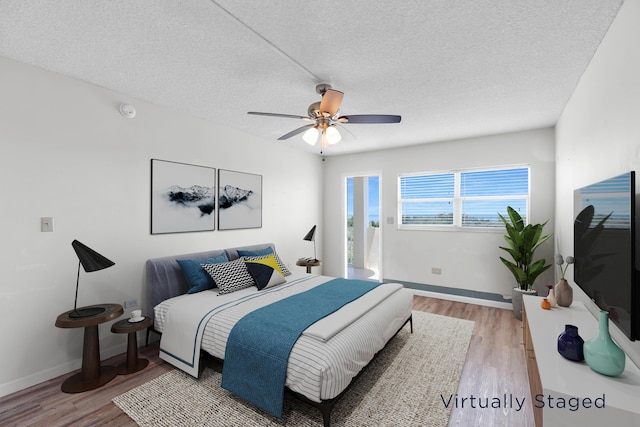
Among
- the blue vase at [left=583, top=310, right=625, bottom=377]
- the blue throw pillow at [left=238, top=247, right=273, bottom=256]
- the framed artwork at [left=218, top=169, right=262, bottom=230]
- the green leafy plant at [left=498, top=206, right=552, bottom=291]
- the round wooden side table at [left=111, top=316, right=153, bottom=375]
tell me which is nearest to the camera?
the blue vase at [left=583, top=310, right=625, bottom=377]

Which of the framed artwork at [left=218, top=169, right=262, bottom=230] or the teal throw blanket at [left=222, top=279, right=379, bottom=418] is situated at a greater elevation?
the framed artwork at [left=218, top=169, right=262, bottom=230]

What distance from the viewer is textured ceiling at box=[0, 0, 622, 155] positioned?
1.67 metres

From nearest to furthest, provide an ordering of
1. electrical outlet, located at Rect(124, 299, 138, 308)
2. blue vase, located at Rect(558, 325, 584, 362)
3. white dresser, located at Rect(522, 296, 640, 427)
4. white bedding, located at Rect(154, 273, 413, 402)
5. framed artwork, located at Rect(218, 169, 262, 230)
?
white dresser, located at Rect(522, 296, 640, 427) < blue vase, located at Rect(558, 325, 584, 362) < white bedding, located at Rect(154, 273, 413, 402) < electrical outlet, located at Rect(124, 299, 138, 308) < framed artwork, located at Rect(218, 169, 262, 230)

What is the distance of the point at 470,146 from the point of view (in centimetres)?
439

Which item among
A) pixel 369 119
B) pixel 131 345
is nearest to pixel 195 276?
pixel 131 345

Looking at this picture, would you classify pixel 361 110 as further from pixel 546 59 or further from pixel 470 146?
pixel 470 146

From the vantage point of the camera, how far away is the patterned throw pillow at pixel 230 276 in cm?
302

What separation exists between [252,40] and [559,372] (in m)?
2.66

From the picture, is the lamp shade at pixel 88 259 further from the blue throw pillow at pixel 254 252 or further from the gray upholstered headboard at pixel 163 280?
the blue throw pillow at pixel 254 252

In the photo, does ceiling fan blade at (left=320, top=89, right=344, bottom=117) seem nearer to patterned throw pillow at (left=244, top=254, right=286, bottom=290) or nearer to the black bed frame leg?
patterned throw pillow at (left=244, top=254, right=286, bottom=290)

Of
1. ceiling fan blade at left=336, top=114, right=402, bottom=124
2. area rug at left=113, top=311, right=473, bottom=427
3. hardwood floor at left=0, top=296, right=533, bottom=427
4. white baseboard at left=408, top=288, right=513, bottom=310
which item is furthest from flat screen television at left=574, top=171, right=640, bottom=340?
white baseboard at left=408, top=288, right=513, bottom=310

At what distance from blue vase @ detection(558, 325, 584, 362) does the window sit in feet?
9.98

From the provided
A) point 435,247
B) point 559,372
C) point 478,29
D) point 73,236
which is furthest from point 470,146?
point 73,236

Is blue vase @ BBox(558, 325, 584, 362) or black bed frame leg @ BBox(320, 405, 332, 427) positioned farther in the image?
black bed frame leg @ BBox(320, 405, 332, 427)
